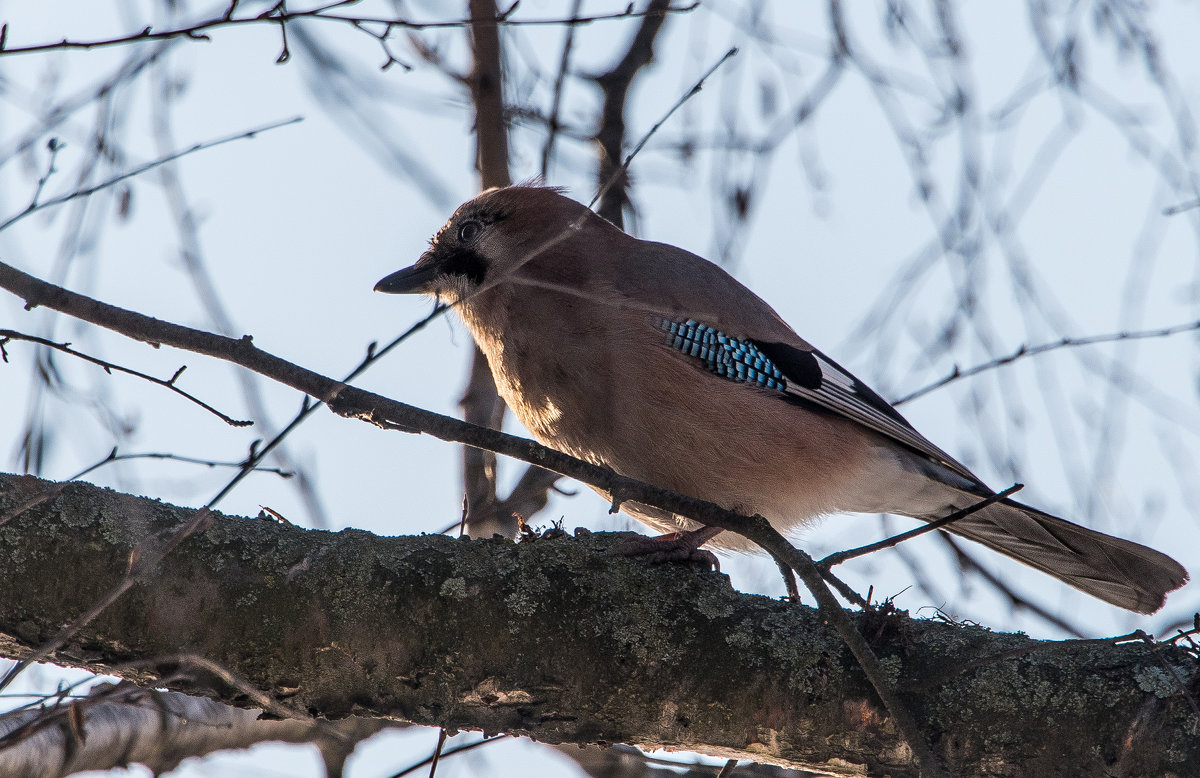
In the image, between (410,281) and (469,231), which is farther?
(469,231)

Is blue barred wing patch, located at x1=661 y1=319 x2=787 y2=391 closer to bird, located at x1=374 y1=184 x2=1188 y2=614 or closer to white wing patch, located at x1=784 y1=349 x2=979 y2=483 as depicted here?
bird, located at x1=374 y1=184 x2=1188 y2=614

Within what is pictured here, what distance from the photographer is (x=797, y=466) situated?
168 inches

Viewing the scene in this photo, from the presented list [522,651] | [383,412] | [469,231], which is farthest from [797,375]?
[383,412]

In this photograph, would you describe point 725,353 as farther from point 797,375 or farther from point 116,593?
point 116,593

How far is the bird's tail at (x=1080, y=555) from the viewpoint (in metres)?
4.10

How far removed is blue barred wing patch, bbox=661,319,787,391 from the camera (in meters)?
4.23

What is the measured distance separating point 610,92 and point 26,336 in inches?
123

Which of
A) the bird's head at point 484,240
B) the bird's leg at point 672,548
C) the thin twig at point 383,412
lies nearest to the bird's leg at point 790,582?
the bird's leg at point 672,548

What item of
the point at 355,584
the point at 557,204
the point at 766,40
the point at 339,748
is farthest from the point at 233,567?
the point at 766,40

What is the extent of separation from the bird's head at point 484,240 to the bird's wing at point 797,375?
2.69ft

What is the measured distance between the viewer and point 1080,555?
4.43 metres

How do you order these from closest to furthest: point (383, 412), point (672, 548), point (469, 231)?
point (383, 412)
point (672, 548)
point (469, 231)

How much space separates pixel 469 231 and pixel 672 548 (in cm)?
205

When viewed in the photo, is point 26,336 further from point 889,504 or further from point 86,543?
point 889,504
